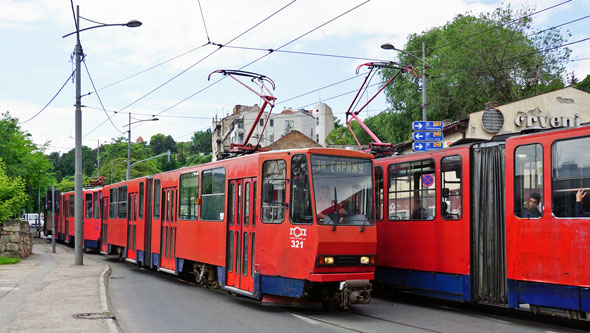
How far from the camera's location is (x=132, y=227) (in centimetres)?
2173

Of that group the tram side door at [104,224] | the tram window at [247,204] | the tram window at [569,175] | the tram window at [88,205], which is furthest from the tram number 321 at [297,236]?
the tram window at [88,205]

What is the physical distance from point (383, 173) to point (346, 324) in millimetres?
4400

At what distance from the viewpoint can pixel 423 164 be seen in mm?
12695

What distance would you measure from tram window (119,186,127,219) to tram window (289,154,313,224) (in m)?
12.7

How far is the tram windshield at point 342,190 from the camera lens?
11211 mm

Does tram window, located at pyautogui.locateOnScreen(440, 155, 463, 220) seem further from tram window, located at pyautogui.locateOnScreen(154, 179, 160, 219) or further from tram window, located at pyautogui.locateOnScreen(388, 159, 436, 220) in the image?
tram window, located at pyautogui.locateOnScreen(154, 179, 160, 219)

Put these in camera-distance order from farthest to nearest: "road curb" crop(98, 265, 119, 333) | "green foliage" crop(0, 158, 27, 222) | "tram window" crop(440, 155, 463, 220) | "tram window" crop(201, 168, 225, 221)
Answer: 1. "green foliage" crop(0, 158, 27, 222)
2. "tram window" crop(201, 168, 225, 221)
3. "tram window" crop(440, 155, 463, 220)
4. "road curb" crop(98, 265, 119, 333)

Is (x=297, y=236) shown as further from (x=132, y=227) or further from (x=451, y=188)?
(x=132, y=227)

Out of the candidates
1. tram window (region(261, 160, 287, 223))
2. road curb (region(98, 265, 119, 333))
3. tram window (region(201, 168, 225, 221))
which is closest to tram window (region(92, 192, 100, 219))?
road curb (region(98, 265, 119, 333))

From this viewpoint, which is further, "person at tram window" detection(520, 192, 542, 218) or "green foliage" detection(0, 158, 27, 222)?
"green foliage" detection(0, 158, 27, 222)

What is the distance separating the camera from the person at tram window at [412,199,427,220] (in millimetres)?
12617

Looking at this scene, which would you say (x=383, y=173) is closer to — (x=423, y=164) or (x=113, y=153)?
(x=423, y=164)

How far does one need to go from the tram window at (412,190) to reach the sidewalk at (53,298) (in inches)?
245

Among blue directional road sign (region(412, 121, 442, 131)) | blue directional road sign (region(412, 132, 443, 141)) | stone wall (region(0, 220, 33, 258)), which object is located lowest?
stone wall (region(0, 220, 33, 258))
